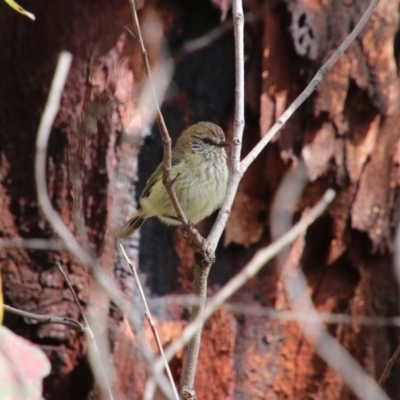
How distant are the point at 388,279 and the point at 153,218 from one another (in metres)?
1.47

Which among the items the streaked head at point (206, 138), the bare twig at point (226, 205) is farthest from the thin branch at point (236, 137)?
the streaked head at point (206, 138)

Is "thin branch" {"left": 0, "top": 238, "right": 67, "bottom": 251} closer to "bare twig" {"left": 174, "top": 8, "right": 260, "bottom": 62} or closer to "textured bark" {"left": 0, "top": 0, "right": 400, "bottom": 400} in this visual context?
"textured bark" {"left": 0, "top": 0, "right": 400, "bottom": 400}

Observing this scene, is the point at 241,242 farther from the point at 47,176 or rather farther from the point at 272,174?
the point at 47,176

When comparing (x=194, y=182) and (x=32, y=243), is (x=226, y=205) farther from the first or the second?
(x=32, y=243)

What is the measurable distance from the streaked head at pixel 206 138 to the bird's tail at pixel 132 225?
0.48 metres

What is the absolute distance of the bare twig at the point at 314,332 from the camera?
177 inches

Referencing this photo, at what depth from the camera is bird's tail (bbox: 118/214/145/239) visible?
176 inches

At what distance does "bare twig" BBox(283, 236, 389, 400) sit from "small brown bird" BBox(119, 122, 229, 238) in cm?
62

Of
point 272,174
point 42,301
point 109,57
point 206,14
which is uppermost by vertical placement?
point 206,14

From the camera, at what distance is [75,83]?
172 inches

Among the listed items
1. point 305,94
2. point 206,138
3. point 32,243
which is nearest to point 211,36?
point 206,138

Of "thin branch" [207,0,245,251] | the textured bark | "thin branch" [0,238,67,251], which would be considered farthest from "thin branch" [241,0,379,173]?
"thin branch" [0,238,67,251]

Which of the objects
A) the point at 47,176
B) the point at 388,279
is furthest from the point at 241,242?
the point at 47,176

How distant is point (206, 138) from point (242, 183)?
462 millimetres
